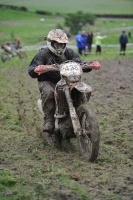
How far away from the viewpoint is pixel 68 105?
8086mm

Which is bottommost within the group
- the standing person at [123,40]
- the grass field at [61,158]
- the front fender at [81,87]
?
the standing person at [123,40]

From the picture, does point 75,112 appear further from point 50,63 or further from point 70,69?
point 50,63

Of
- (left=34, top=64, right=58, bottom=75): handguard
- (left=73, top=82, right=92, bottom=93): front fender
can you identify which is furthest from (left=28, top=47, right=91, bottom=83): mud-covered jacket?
(left=73, top=82, right=92, bottom=93): front fender

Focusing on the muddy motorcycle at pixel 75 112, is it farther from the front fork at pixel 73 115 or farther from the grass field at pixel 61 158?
the grass field at pixel 61 158

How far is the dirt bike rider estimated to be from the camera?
28.1 ft

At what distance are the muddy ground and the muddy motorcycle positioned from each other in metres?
0.28

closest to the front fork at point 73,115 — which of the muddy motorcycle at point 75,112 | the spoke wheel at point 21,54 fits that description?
the muddy motorcycle at point 75,112

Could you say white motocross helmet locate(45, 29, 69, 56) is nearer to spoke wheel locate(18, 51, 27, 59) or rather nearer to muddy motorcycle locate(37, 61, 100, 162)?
muddy motorcycle locate(37, 61, 100, 162)

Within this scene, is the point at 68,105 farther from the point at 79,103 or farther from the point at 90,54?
the point at 90,54

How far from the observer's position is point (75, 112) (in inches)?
314

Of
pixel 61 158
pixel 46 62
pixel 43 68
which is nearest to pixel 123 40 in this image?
pixel 46 62

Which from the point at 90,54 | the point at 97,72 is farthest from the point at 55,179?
the point at 90,54

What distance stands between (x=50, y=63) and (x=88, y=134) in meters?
1.77

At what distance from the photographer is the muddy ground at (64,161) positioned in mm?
6027
